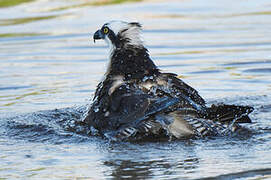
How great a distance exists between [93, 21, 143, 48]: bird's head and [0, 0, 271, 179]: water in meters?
1.13

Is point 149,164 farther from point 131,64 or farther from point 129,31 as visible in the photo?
point 129,31

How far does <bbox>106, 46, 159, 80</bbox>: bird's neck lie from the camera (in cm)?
764

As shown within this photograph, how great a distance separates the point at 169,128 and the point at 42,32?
10.7m

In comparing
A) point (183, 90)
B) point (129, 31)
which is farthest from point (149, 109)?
point (129, 31)

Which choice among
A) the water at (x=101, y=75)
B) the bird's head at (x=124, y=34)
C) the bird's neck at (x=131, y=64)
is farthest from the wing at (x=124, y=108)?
the bird's head at (x=124, y=34)

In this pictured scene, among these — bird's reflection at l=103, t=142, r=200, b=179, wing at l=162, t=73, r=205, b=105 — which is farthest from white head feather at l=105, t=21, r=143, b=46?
bird's reflection at l=103, t=142, r=200, b=179

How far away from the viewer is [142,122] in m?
6.99

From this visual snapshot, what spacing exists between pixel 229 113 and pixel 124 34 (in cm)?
173

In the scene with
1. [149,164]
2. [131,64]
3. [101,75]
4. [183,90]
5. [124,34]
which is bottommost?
[149,164]

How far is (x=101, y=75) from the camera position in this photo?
37.7 ft

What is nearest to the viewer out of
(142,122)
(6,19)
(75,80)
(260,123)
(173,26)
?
(142,122)

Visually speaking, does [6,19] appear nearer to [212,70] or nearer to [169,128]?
[212,70]

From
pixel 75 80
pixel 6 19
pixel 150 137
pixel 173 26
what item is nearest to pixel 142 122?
pixel 150 137

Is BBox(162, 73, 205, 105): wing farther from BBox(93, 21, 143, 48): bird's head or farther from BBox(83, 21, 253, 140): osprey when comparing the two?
BBox(93, 21, 143, 48): bird's head
